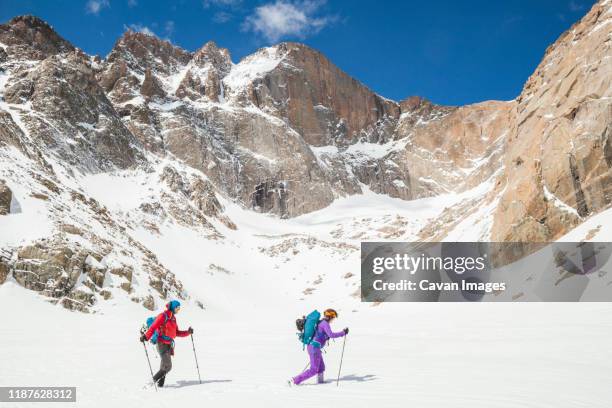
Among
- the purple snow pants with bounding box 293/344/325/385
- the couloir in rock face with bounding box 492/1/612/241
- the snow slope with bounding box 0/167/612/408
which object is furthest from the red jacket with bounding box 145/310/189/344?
the couloir in rock face with bounding box 492/1/612/241

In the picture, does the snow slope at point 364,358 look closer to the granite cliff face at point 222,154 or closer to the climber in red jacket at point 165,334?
the climber in red jacket at point 165,334

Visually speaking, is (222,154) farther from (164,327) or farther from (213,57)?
(164,327)

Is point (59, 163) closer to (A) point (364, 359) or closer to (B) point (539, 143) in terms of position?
(B) point (539, 143)

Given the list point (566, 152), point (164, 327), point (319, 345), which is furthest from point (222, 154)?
point (319, 345)

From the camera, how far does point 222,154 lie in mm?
146750

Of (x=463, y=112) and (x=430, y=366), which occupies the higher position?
(x=463, y=112)

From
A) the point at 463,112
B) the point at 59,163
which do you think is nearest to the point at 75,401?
the point at 59,163

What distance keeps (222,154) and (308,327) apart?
459ft

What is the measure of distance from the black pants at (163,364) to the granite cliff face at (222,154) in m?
25.3

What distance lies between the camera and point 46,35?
453ft

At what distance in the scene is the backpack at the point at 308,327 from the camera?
10.3 meters

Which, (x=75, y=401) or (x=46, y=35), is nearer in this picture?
(x=75, y=401)

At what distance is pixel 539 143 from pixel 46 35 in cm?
14423

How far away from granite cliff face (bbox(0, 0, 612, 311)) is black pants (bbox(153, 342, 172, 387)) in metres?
25.3
